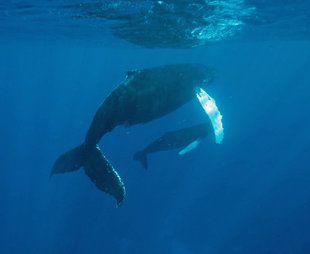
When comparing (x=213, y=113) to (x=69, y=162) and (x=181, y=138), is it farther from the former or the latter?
(x=69, y=162)

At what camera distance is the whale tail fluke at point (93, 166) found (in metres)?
8.20

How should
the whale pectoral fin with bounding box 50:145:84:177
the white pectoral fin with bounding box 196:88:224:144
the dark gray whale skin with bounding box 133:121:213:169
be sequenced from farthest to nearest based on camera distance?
1. the dark gray whale skin with bounding box 133:121:213:169
2. the white pectoral fin with bounding box 196:88:224:144
3. the whale pectoral fin with bounding box 50:145:84:177

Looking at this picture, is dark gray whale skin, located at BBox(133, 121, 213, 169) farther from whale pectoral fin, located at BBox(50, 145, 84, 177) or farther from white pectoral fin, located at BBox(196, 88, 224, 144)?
whale pectoral fin, located at BBox(50, 145, 84, 177)

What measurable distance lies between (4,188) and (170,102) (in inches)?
1371

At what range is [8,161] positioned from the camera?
43.8 metres

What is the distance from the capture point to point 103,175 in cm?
832

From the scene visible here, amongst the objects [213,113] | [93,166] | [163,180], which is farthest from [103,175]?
[163,180]

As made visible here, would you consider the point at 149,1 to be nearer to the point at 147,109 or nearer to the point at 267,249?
the point at 147,109

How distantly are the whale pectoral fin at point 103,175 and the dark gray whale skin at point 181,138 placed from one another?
398 cm

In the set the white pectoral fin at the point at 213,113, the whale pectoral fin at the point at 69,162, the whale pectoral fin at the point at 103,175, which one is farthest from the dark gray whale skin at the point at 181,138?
the whale pectoral fin at the point at 69,162

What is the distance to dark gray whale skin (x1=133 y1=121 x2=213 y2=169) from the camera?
1179 cm

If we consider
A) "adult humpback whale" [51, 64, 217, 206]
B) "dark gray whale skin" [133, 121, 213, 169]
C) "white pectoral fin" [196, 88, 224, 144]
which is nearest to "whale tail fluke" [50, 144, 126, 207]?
"adult humpback whale" [51, 64, 217, 206]

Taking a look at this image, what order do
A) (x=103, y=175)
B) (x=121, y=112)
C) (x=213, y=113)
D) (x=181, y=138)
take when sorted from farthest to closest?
(x=181, y=138) < (x=213, y=113) < (x=103, y=175) < (x=121, y=112)

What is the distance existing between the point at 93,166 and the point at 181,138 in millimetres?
4645
